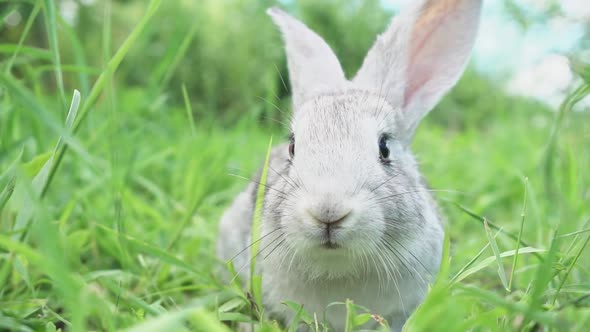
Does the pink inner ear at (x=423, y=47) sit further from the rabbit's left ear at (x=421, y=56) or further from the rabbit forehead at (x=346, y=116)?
the rabbit forehead at (x=346, y=116)

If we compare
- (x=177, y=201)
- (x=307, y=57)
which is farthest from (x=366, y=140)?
(x=177, y=201)

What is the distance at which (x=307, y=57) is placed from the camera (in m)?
3.71

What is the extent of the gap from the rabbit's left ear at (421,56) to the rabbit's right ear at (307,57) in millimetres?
188

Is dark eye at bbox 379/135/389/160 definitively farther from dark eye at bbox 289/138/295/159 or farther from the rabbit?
dark eye at bbox 289/138/295/159

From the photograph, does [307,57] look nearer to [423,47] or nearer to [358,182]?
[423,47]

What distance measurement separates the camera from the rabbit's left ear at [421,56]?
3.44 meters

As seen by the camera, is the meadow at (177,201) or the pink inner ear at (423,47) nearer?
the meadow at (177,201)

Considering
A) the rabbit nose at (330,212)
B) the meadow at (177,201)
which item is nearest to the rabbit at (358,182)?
the rabbit nose at (330,212)

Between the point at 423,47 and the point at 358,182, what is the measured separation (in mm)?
1601

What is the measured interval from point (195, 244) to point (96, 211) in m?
0.67

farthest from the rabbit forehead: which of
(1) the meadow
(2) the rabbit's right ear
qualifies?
(2) the rabbit's right ear

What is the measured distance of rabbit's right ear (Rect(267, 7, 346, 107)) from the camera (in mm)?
3637

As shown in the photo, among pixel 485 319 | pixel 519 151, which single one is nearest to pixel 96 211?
pixel 485 319

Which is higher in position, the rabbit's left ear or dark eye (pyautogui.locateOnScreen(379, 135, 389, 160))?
the rabbit's left ear
